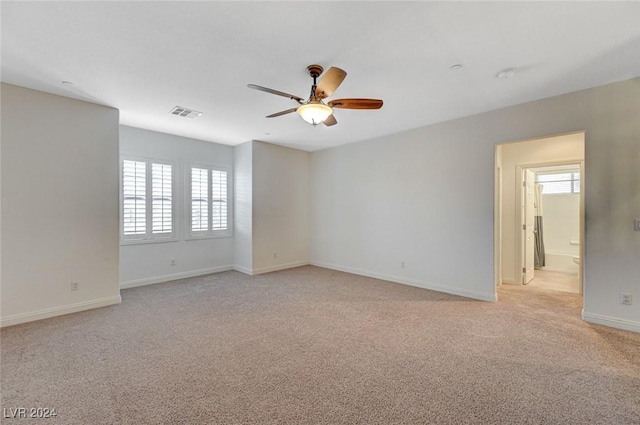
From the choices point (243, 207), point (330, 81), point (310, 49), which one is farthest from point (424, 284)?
point (310, 49)

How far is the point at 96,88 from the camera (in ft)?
10.9

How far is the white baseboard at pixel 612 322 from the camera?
10.0 feet

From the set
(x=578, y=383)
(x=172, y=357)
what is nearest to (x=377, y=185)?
(x=578, y=383)

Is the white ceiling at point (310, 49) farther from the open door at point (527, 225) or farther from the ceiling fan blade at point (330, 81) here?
the open door at point (527, 225)

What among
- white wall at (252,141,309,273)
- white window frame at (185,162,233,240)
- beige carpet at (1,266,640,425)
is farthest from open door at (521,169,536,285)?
white window frame at (185,162,233,240)

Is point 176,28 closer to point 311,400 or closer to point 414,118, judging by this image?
point 311,400

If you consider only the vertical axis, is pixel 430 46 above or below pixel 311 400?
above

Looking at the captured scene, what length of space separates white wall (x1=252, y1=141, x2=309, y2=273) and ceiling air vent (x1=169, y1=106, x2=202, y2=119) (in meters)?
1.65

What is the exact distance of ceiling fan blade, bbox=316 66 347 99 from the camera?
7.58ft

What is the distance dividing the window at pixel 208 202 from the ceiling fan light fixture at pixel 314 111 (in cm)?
378

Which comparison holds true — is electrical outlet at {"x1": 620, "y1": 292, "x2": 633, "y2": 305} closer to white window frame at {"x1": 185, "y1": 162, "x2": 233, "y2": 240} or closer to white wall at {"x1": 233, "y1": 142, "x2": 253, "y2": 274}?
white wall at {"x1": 233, "y1": 142, "x2": 253, "y2": 274}

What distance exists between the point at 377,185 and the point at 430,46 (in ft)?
10.5

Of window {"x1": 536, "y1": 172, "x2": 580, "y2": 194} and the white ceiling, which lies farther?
window {"x1": 536, "y1": 172, "x2": 580, "y2": 194}

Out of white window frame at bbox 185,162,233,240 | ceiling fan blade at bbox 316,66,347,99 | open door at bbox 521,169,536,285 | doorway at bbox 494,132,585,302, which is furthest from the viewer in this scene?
white window frame at bbox 185,162,233,240
